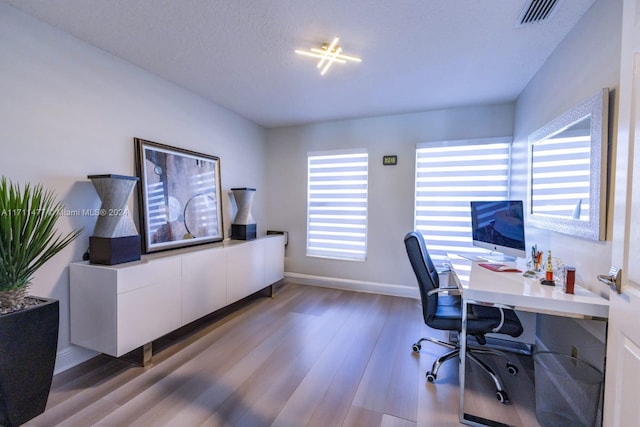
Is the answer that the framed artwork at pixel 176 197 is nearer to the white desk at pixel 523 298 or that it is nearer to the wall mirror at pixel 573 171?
the white desk at pixel 523 298

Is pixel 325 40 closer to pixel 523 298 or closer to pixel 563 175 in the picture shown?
pixel 563 175

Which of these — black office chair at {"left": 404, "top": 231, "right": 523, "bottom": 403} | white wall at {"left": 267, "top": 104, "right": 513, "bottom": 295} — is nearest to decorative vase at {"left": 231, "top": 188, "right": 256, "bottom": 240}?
white wall at {"left": 267, "top": 104, "right": 513, "bottom": 295}

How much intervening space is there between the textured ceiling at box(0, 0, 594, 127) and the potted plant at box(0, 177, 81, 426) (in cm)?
133

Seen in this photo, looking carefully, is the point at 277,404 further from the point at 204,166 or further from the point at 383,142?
the point at 383,142

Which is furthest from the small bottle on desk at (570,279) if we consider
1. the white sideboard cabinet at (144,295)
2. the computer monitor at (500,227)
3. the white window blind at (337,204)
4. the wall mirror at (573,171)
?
the white sideboard cabinet at (144,295)

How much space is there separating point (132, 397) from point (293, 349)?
3.82 feet

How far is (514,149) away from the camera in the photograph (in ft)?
10.1

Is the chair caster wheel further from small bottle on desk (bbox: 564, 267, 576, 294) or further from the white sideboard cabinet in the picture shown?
the white sideboard cabinet

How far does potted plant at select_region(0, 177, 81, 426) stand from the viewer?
143 cm

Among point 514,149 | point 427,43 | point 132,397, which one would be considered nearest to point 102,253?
point 132,397

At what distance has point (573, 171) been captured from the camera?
1.79 meters

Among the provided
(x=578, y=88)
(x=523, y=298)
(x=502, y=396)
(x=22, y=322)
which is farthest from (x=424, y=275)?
(x=22, y=322)

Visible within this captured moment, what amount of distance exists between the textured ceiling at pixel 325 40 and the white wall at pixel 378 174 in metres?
0.42

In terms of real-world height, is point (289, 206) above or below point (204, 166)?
below
